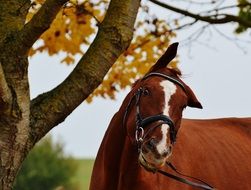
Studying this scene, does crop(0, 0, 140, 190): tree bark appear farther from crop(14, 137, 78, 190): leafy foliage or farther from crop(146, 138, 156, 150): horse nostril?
crop(14, 137, 78, 190): leafy foliage

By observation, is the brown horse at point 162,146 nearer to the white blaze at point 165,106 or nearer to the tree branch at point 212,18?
the white blaze at point 165,106

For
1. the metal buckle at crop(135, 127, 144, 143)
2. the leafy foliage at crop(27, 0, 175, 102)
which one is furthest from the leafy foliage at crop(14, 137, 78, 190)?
the metal buckle at crop(135, 127, 144, 143)

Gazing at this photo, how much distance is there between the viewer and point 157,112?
6520 millimetres

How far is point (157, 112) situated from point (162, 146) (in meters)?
0.34

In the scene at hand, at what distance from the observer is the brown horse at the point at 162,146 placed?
646cm

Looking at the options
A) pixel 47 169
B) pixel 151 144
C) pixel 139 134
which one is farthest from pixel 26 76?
pixel 47 169

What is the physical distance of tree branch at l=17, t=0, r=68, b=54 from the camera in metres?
7.64

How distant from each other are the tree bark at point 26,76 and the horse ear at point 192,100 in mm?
1355

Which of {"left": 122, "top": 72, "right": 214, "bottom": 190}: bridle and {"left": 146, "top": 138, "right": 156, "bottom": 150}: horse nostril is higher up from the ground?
{"left": 122, "top": 72, "right": 214, "bottom": 190}: bridle

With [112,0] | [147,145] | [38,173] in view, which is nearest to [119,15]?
[112,0]

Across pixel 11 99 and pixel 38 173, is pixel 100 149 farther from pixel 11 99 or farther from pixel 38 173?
pixel 38 173

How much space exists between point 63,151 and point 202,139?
41.6 metres

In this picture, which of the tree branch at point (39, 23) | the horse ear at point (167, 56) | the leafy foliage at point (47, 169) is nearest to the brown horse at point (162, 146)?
the horse ear at point (167, 56)

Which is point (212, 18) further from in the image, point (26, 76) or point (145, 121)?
point (145, 121)
